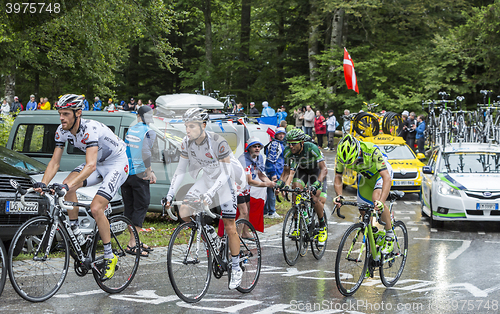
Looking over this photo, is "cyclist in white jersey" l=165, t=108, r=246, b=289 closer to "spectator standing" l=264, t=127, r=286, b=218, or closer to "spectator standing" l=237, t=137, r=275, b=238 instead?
"spectator standing" l=237, t=137, r=275, b=238

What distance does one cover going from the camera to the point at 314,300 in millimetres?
6504

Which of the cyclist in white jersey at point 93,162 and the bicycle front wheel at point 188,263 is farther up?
the cyclist in white jersey at point 93,162

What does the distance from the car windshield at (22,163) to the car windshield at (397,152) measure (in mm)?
10767

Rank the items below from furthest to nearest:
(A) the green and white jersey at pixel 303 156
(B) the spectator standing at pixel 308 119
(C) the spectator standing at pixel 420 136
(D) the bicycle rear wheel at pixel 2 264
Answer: (B) the spectator standing at pixel 308 119
(C) the spectator standing at pixel 420 136
(A) the green and white jersey at pixel 303 156
(D) the bicycle rear wheel at pixel 2 264

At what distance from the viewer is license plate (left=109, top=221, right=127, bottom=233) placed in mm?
6527

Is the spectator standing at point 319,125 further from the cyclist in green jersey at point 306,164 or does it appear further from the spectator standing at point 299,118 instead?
the cyclist in green jersey at point 306,164

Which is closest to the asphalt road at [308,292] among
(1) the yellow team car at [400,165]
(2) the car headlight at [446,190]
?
(2) the car headlight at [446,190]

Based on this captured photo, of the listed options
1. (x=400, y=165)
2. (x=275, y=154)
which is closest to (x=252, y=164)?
(x=275, y=154)

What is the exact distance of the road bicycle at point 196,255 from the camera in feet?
19.3

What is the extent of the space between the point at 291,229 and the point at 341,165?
1559 millimetres

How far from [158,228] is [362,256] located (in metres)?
5.26

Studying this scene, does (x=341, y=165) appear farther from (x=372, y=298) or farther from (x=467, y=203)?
(x=467, y=203)

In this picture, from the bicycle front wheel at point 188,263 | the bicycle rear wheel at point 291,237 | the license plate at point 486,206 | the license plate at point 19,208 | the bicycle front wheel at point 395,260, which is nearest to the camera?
the bicycle front wheel at point 188,263

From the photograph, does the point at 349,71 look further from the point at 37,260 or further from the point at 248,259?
the point at 37,260
